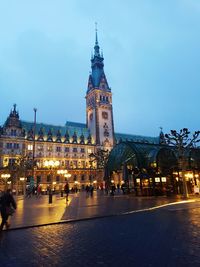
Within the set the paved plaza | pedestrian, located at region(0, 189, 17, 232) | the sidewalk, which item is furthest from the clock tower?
the paved plaza

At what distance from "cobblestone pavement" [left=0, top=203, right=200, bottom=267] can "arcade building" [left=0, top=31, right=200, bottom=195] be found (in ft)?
70.3

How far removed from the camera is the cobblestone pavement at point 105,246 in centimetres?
720

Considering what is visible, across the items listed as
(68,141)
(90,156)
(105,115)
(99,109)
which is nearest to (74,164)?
(68,141)

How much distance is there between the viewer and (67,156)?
100938 millimetres

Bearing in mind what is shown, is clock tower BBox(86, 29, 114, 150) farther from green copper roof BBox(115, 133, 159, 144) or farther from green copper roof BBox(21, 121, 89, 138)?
green copper roof BBox(115, 133, 159, 144)

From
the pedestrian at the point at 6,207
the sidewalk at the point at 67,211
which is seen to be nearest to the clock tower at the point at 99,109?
the sidewalk at the point at 67,211

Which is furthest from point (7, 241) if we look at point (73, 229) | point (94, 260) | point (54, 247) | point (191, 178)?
point (191, 178)

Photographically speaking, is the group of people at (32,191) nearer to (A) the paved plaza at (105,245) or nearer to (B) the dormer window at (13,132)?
(B) the dormer window at (13,132)

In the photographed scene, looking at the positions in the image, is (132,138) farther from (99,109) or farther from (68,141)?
(68,141)

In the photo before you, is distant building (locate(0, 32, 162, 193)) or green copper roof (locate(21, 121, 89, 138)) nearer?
distant building (locate(0, 32, 162, 193))

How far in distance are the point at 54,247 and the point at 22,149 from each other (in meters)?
83.8

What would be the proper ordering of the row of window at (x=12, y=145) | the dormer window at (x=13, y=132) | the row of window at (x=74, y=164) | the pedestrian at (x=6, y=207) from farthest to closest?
the row of window at (x=74, y=164)
the dormer window at (x=13, y=132)
the row of window at (x=12, y=145)
the pedestrian at (x=6, y=207)

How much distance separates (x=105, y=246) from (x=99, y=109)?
104 m

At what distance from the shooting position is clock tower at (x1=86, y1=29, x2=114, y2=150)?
359 feet
